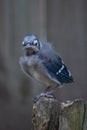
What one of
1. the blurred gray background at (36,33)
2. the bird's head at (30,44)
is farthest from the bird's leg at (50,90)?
the blurred gray background at (36,33)

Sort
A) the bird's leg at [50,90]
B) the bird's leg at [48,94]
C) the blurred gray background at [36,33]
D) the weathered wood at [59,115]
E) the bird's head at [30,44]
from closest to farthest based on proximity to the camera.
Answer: the weathered wood at [59,115]
the bird's leg at [48,94]
the bird's head at [30,44]
the bird's leg at [50,90]
the blurred gray background at [36,33]

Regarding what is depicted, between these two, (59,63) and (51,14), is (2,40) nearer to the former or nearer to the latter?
(51,14)

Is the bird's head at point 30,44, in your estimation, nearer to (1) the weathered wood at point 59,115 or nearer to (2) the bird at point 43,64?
(2) the bird at point 43,64

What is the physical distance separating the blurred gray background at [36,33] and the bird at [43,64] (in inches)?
68.0

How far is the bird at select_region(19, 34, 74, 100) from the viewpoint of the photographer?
3669 millimetres

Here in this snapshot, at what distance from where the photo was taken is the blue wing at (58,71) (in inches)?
148

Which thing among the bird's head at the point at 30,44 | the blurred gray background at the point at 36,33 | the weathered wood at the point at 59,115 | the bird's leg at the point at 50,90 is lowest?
the blurred gray background at the point at 36,33

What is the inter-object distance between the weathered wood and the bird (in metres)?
0.26

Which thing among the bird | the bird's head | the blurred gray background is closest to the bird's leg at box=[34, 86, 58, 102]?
the bird

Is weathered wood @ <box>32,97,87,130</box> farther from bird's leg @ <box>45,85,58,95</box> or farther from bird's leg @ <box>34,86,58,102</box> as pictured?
bird's leg @ <box>45,85,58,95</box>

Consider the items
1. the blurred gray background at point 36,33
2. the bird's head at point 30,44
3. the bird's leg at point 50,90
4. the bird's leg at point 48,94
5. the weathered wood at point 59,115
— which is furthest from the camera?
the blurred gray background at point 36,33

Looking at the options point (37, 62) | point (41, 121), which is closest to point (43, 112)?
point (41, 121)

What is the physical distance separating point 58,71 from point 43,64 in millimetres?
128

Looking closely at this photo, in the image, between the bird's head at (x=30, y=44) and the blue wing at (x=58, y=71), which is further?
the blue wing at (x=58, y=71)
